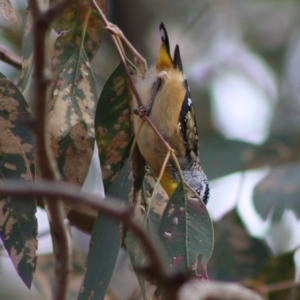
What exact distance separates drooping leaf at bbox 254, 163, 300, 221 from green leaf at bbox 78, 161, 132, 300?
1480 mm

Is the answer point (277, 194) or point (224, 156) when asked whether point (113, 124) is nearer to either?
point (277, 194)

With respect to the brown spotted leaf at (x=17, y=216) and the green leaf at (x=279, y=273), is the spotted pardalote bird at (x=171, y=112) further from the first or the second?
the brown spotted leaf at (x=17, y=216)

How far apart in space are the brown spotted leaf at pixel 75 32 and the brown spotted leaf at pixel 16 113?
12.9 inches

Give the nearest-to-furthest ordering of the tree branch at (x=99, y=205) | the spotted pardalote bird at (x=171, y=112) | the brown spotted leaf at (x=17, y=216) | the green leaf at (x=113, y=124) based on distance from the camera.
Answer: the tree branch at (x=99, y=205)
the brown spotted leaf at (x=17, y=216)
the green leaf at (x=113, y=124)
the spotted pardalote bird at (x=171, y=112)

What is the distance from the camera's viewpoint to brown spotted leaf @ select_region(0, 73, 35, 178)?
1875mm

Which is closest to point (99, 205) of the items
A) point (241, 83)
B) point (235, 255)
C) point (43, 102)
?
point (43, 102)

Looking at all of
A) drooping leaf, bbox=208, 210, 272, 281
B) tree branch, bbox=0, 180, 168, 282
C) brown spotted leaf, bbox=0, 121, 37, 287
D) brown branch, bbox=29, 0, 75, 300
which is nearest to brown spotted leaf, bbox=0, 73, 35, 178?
brown spotted leaf, bbox=0, 121, 37, 287

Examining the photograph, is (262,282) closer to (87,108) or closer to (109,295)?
(109,295)

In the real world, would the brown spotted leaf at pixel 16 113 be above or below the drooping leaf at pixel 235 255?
below

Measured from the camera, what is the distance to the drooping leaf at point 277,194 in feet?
10.5

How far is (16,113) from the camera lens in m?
1.89

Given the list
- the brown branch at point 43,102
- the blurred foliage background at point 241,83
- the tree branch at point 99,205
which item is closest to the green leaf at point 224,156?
the blurred foliage background at point 241,83

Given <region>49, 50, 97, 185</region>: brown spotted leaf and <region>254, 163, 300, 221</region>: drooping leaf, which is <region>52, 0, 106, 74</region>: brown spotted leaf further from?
<region>254, 163, 300, 221</region>: drooping leaf

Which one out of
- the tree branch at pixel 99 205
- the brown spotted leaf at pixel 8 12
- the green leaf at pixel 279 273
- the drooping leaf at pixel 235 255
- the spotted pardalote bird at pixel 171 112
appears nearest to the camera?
the tree branch at pixel 99 205
